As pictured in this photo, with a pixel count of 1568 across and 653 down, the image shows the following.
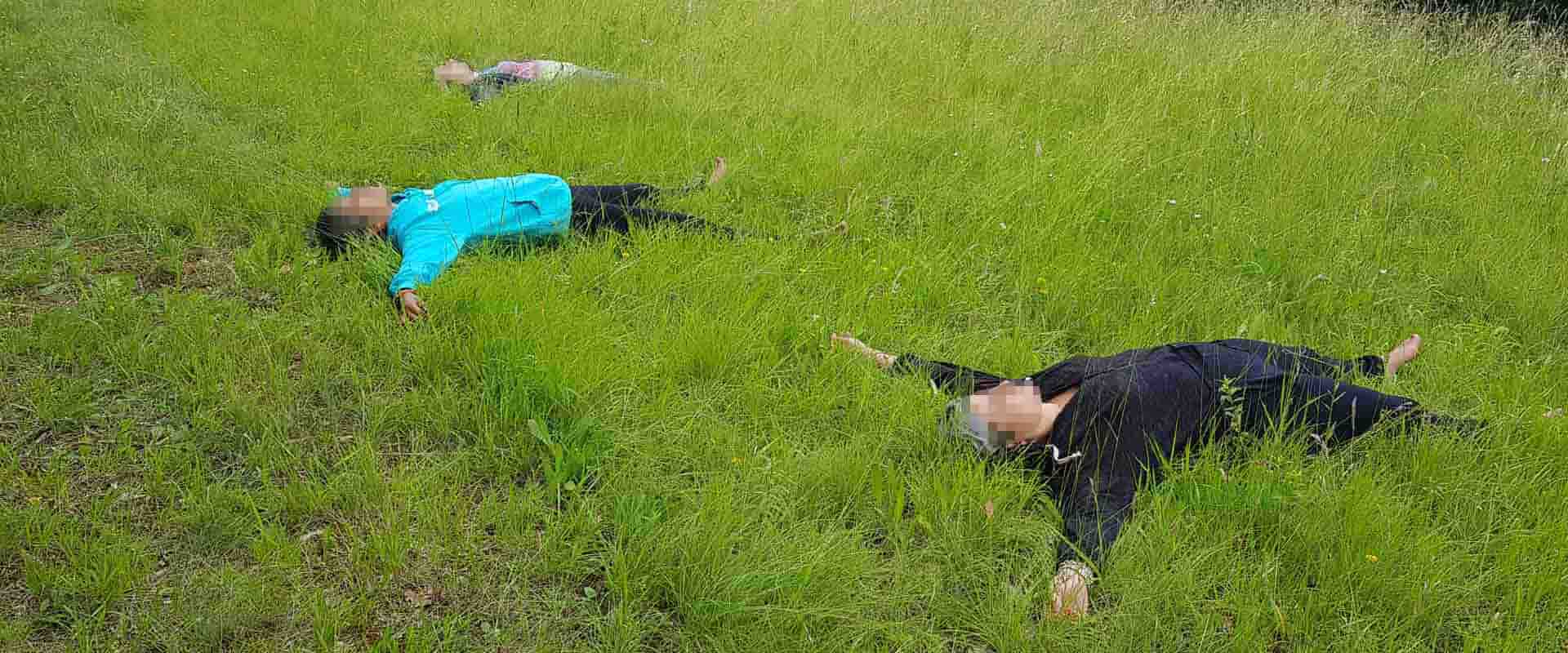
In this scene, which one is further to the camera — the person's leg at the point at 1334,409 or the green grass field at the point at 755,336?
the person's leg at the point at 1334,409

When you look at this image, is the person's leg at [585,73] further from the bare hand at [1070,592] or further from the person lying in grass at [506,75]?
the bare hand at [1070,592]

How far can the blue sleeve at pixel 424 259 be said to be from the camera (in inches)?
159

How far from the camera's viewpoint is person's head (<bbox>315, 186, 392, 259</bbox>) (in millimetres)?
4520

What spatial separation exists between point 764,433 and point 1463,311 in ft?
11.2

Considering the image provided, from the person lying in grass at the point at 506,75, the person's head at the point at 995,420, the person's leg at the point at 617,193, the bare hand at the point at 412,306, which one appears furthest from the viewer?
the person lying in grass at the point at 506,75

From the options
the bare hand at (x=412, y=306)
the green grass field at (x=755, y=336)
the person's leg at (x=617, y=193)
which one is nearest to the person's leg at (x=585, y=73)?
the green grass field at (x=755, y=336)

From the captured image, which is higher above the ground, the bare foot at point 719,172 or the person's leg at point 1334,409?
the person's leg at point 1334,409

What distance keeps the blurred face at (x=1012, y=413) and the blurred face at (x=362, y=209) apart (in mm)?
2937

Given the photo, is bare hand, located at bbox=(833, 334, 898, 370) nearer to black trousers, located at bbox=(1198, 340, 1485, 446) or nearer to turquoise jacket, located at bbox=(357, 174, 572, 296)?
black trousers, located at bbox=(1198, 340, 1485, 446)

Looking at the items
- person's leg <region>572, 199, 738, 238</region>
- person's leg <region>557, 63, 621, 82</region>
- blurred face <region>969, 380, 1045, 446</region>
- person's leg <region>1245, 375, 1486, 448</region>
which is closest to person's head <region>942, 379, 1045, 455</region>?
blurred face <region>969, 380, 1045, 446</region>

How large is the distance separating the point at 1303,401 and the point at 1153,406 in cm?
60

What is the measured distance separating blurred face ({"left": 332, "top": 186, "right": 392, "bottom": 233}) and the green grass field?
1.06 ft

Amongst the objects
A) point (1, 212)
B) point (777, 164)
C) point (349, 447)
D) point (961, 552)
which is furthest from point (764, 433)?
point (1, 212)

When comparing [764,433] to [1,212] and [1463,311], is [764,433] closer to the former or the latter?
[1463,311]
